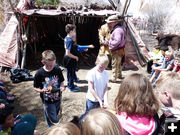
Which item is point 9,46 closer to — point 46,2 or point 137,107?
point 46,2

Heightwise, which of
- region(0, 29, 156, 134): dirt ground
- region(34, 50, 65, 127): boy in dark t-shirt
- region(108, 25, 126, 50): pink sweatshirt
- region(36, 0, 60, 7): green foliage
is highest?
region(36, 0, 60, 7): green foliage

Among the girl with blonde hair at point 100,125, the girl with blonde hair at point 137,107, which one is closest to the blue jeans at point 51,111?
the girl with blonde hair at point 137,107

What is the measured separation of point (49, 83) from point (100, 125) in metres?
1.64

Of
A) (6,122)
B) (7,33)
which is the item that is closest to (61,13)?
(7,33)

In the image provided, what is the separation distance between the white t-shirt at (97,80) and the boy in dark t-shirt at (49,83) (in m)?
0.56

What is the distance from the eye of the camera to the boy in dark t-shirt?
254cm

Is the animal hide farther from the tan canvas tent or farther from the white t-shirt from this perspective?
the white t-shirt

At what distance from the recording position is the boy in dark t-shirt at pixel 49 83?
8.33 ft

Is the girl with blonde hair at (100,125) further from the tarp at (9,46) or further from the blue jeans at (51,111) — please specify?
the tarp at (9,46)

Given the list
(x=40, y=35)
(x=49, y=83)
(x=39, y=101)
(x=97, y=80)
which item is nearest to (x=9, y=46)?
(x=39, y=101)

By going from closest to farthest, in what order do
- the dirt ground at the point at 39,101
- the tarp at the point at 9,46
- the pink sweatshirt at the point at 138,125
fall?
the pink sweatshirt at the point at 138,125 → the dirt ground at the point at 39,101 → the tarp at the point at 9,46

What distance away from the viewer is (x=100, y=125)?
1185 mm

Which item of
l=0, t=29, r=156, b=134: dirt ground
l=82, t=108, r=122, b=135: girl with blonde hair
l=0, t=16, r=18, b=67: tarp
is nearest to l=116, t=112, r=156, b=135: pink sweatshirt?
l=82, t=108, r=122, b=135: girl with blonde hair

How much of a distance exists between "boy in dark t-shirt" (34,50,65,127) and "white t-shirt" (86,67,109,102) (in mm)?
557
